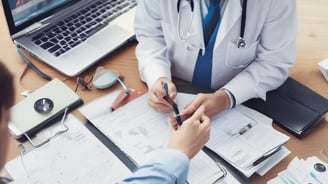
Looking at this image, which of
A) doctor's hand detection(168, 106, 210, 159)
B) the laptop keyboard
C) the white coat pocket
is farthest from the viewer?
the laptop keyboard

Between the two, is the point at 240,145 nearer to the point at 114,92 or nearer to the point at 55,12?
the point at 114,92

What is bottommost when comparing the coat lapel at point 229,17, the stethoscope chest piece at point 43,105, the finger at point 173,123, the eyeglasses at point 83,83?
the eyeglasses at point 83,83

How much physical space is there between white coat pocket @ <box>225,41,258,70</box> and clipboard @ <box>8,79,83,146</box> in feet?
1.34

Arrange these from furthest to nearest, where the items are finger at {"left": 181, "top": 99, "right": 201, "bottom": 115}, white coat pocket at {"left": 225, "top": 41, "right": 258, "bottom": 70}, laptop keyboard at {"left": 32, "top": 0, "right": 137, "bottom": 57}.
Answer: laptop keyboard at {"left": 32, "top": 0, "right": 137, "bottom": 57}, white coat pocket at {"left": 225, "top": 41, "right": 258, "bottom": 70}, finger at {"left": 181, "top": 99, "right": 201, "bottom": 115}

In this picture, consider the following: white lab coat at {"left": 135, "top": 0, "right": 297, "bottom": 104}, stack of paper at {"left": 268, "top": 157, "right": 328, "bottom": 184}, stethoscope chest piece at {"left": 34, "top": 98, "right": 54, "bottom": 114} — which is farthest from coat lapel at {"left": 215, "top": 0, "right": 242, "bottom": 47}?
stethoscope chest piece at {"left": 34, "top": 98, "right": 54, "bottom": 114}

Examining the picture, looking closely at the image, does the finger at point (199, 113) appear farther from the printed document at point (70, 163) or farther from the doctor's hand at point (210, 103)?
the printed document at point (70, 163)

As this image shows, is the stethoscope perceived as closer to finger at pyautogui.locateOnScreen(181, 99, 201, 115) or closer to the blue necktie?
the blue necktie

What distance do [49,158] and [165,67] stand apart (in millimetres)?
391

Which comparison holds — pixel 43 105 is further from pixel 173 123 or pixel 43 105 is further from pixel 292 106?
pixel 292 106

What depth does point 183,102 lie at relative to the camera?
41.4 inches

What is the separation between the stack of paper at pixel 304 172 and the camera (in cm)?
91

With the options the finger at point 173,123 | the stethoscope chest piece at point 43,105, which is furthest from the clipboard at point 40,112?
the finger at point 173,123

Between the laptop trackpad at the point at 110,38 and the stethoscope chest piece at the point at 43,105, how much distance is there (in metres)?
→ 0.25

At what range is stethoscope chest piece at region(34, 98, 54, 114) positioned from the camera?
1034 mm
